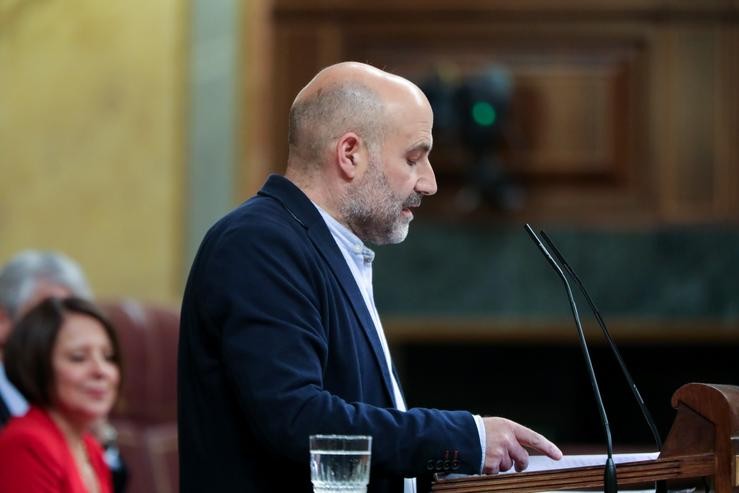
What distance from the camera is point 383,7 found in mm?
7102

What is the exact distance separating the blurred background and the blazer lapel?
442cm

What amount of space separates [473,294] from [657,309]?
828 millimetres

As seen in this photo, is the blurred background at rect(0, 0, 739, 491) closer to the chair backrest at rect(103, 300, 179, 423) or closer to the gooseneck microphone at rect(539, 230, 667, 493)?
the chair backrest at rect(103, 300, 179, 423)

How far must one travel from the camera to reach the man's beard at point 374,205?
2.42m

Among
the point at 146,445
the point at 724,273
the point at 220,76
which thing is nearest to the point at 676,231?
the point at 724,273

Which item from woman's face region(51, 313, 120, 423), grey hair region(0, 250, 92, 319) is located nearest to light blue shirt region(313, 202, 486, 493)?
woman's face region(51, 313, 120, 423)

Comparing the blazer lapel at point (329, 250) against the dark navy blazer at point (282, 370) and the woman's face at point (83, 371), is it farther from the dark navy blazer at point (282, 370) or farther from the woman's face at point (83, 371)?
the woman's face at point (83, 371)

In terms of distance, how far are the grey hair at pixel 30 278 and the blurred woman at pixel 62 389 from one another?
1.16m

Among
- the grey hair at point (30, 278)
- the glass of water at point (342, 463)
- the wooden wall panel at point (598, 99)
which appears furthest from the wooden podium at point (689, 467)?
the wooden wall panel at point (598, 99)

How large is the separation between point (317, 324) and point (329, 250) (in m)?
0.17

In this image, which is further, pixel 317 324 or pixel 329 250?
pixel 329 250

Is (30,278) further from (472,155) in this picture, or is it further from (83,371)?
(472,155)

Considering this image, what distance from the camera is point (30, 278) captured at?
494 cm

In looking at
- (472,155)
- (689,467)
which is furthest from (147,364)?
(689,467)
